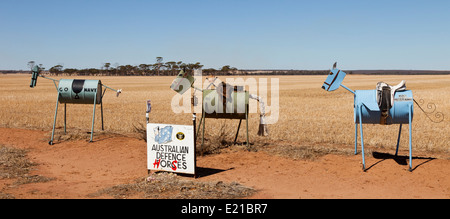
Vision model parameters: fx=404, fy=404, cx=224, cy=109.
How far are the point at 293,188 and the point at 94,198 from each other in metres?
4.08

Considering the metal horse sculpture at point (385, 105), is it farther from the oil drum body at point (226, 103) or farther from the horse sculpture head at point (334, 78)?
the oil drum body at point (226, 103)

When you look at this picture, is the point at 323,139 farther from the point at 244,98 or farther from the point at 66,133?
the point at 66,133

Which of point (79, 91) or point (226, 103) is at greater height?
point (79, 91)

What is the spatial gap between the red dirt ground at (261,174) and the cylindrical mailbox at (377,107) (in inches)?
47.4

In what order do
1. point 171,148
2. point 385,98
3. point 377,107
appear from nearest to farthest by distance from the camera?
point 171,148, point 385,98, point 377,107

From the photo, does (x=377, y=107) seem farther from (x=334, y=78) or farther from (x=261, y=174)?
(x=261, y=174)

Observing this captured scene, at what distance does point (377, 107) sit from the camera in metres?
10.2

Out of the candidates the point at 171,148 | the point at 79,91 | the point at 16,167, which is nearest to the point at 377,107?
the point at 171,148

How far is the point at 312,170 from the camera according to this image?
33.6 ft

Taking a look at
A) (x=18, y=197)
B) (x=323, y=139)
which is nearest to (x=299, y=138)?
(x=323, y=139)

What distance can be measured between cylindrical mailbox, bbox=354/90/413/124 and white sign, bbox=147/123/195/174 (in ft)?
14.6

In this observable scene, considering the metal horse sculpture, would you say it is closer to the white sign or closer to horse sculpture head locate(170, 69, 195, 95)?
horse sculpture head locate(170, 69, 195, 95)

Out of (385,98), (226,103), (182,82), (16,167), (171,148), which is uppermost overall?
(182,82)

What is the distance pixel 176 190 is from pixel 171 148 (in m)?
1.61
